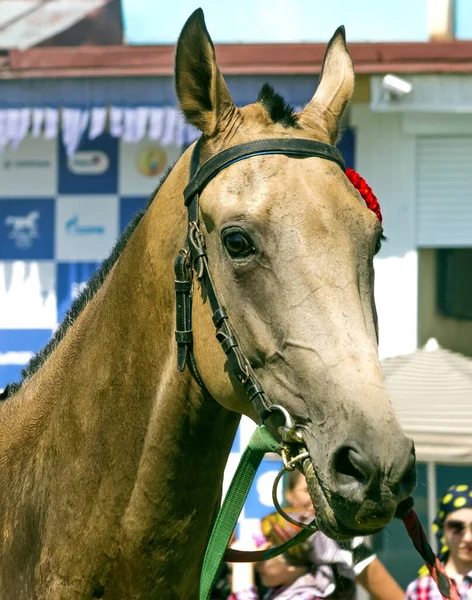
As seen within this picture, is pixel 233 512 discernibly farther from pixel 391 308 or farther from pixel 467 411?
pixel 391 308

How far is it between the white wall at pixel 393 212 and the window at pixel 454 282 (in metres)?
0.43

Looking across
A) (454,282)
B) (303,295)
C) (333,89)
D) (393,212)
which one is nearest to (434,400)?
(393,212)

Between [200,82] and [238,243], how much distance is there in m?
0.52

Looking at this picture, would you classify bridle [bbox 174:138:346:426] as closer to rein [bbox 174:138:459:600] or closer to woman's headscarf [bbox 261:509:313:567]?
rein [bbox 174:138:459:600]

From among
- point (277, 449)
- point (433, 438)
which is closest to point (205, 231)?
point (277, 449)

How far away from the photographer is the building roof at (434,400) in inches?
234

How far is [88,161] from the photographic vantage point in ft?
29.6

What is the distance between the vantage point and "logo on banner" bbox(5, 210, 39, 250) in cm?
903

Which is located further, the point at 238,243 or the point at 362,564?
the point at 362,564

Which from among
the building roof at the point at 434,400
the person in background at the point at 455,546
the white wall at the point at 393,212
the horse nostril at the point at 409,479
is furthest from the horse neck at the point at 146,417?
the white wall at the point at 393,212

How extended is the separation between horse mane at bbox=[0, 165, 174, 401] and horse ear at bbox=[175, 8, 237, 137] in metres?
0.27

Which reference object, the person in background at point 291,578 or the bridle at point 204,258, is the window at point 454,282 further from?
the bridle at point 204,258

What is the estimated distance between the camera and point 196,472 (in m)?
2.85

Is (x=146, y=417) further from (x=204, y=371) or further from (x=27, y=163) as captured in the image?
(x=27, y=163)
